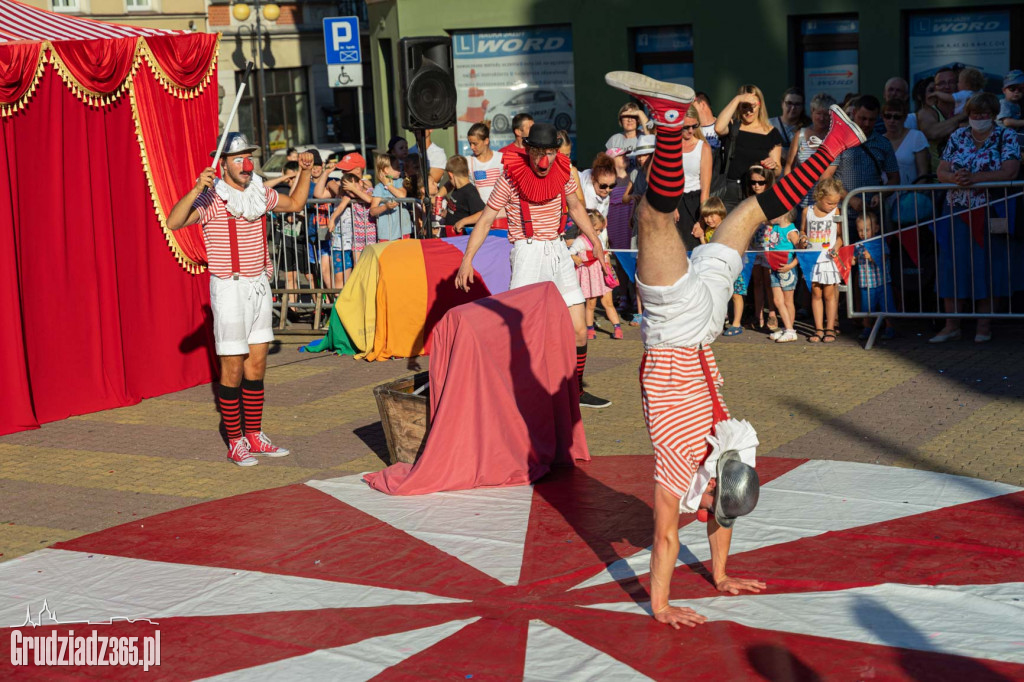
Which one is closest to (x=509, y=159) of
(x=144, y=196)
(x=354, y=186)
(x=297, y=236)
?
(x=144, y=196)

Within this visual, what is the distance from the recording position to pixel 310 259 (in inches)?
591

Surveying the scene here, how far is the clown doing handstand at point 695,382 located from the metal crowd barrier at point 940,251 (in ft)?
19.8

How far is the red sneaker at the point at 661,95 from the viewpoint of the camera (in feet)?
14.5

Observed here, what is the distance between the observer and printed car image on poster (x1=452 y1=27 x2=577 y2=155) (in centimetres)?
2127

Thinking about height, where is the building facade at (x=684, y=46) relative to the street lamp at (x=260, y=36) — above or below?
below

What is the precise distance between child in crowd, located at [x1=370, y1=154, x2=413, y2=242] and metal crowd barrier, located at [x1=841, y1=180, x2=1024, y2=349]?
520cm

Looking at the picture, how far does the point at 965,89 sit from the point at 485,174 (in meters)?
5.27

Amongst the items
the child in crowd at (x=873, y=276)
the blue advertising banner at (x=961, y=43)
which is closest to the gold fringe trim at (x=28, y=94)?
the child in crowd at (x=873, y=276)

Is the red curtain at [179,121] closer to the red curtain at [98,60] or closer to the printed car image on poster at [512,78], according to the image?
the red curtain at [98,60]

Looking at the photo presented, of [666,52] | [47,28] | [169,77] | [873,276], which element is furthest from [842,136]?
[666,52]

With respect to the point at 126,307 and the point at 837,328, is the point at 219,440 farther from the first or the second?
the point at 837,328

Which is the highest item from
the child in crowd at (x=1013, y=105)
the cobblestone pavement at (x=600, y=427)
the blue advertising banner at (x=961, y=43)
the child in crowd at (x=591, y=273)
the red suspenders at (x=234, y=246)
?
the blue advertising banner at (x=961, y=43)

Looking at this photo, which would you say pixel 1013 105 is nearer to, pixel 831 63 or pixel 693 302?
pixel 831 63

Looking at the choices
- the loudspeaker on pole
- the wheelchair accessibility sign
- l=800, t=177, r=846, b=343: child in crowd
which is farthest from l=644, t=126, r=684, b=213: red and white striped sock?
the wheelchair accessibility sign
